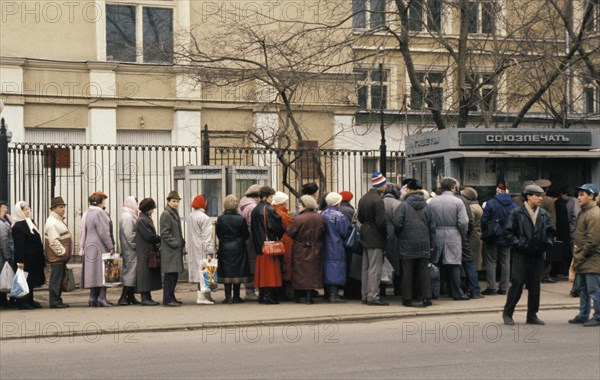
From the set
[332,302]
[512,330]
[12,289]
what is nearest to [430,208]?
[332,302]

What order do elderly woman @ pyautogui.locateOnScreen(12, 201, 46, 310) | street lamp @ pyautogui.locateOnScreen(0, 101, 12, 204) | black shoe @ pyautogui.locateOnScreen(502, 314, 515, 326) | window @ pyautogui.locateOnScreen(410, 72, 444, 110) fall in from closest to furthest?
black shoe @ pyautogui.locateOnScreen(502, 314, 515, 326) < elderly woman @ pyautogui.locateOnScreen(12, 201, 46, 310) < street lamp @ pyautogui.locateOnScreen(0, 101, 12, 204) < window @ pyautogui.locateOnScreen(410, 72, 444, 110)

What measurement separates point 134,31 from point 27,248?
13.5m

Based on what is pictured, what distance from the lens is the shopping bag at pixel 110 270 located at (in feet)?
49.3

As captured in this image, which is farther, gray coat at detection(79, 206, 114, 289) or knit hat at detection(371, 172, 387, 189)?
knit hat at detection(371, 172, 387, 189)

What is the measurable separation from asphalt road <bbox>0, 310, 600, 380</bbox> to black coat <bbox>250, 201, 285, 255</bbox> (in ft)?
7.09

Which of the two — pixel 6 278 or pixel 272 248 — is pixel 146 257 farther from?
pixel 6 278

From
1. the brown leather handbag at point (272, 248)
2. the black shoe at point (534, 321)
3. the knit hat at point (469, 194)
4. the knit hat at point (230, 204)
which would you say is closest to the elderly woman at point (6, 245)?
the knit hat at point (230, 204)

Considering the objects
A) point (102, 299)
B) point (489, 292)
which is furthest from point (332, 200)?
point (102, 299)

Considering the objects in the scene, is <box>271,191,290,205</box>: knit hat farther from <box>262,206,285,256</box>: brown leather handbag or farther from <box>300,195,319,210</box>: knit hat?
<box>262,206,285,256</box>: brown leather handbag

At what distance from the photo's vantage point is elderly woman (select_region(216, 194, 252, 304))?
15.3 metres

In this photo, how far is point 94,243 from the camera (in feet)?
49.5

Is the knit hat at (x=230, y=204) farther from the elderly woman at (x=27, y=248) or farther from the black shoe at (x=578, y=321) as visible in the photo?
the black shoe at (x=578, y=321)

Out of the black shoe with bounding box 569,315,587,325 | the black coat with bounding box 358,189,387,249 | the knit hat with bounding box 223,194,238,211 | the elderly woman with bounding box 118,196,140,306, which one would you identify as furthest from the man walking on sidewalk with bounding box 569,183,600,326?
the elderly woman with bounding box 118,196,140,306

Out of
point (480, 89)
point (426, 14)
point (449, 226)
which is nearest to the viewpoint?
point (449, 226)
